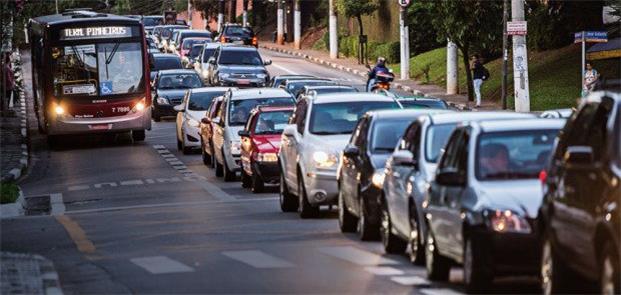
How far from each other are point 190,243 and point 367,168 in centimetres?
256

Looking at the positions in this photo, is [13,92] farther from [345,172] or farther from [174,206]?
[345,172]

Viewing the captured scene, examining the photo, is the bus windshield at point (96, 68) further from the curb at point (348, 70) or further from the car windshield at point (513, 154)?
the car windshield at point (513, 154)

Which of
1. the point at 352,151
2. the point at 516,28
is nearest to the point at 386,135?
the point at 352,151

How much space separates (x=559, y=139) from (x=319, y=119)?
1225 centimetres

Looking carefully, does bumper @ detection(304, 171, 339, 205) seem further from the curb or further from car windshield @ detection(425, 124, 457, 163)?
the curb

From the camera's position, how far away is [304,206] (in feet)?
80.5

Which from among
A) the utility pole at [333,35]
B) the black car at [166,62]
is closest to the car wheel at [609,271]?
the black car at [166,62]

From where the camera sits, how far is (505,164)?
1522cm

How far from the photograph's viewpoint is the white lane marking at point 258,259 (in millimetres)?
18312

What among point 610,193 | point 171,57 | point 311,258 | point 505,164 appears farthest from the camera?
point 171,57

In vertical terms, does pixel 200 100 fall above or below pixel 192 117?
above

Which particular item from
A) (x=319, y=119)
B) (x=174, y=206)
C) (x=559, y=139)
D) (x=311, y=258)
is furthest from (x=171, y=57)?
(x=559, y=139)

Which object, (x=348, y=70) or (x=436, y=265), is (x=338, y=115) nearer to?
(x=436, y=265)

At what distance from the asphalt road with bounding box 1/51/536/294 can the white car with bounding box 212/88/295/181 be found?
0.42 meters
